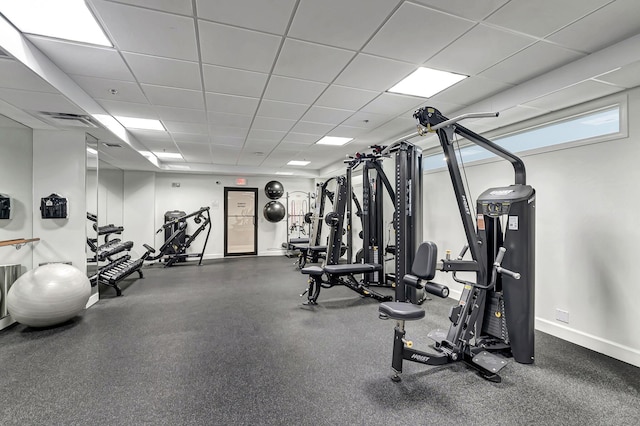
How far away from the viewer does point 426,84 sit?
10.4ft

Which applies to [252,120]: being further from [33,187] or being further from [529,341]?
[529,341]

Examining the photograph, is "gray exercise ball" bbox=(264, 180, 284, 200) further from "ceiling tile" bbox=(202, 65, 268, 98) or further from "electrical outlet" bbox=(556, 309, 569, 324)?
"electrical outlet" bbox=(556, 309, 569, 324)

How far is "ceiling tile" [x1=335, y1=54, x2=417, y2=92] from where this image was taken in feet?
8.82

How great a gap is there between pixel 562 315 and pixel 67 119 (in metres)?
6.13

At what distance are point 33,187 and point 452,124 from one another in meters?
5.19

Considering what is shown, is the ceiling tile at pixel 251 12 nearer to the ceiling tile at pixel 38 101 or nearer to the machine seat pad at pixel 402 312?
the ceiling tile at pixel 38 101

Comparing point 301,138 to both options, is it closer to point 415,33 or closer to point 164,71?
point 164,71

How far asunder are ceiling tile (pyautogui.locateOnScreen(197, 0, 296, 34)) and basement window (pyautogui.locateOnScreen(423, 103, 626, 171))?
3110 mm

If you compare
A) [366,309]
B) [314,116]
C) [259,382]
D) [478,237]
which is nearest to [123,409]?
[259,382]

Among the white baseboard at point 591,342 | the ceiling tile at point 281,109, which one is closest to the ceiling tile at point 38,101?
the ceiling tile at point 281,109

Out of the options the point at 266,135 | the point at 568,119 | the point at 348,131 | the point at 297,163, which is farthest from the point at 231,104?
the point at 297,163

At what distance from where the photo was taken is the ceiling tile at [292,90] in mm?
3086

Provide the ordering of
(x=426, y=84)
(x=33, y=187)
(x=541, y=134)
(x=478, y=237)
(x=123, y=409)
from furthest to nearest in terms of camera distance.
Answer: (x=33, y=187) → (x=541, y=134) → (x=426, y=84) → (x=478, y=237) → (x=123, y=409)

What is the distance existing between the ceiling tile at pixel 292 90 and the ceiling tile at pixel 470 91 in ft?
4.74
